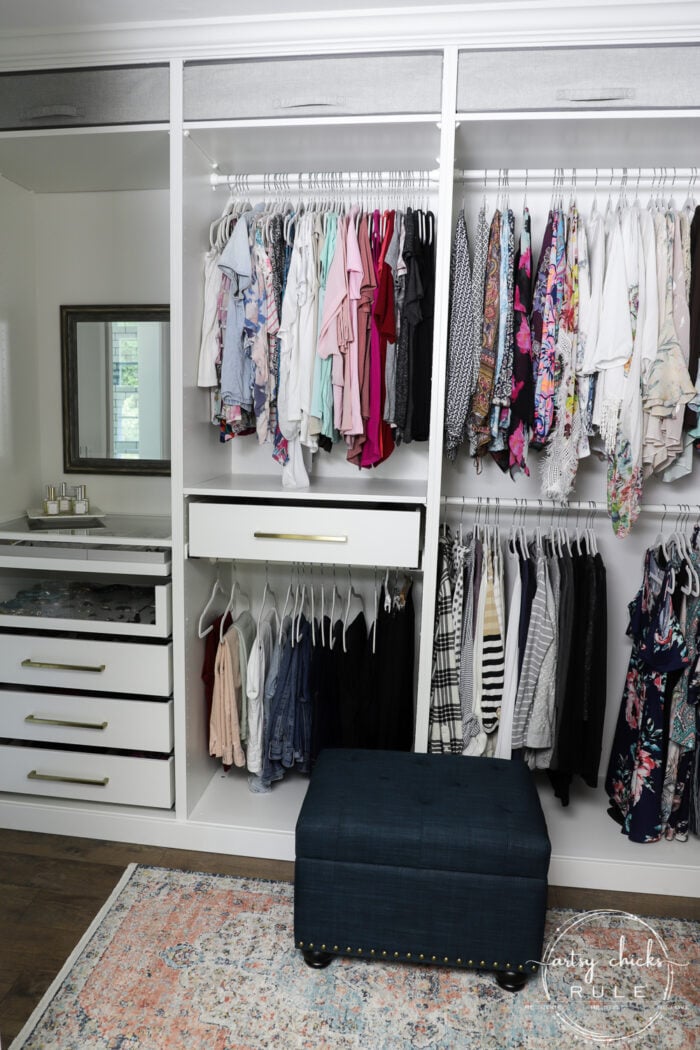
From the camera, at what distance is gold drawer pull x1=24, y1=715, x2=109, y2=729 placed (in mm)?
2332

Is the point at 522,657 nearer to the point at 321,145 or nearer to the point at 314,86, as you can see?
the point at 321,145

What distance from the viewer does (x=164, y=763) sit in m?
2.33

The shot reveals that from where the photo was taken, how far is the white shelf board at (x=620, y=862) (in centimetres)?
217

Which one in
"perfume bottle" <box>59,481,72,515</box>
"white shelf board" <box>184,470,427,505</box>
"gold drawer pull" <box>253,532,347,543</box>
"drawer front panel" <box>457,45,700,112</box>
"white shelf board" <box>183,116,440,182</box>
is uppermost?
"drawer front panel" <box>457,45,700,112</box>

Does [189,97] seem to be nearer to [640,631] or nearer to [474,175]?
[474,175]

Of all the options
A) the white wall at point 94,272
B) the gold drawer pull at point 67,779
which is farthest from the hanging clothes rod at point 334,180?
the gold drawer pull at point 67,779

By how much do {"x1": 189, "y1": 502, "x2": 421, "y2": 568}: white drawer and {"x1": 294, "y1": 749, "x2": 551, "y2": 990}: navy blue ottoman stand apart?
0.71 m

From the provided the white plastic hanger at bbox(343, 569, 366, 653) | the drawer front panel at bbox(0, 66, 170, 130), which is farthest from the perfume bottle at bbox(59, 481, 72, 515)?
the drawer front panel at bbox(0, 66, 170, 130)

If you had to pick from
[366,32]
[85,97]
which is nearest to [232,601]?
[85,97]

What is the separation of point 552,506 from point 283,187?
1.44 metres

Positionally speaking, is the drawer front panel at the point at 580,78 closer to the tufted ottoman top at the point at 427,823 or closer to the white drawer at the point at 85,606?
the white drawer at the point at 85,606

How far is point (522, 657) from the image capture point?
2.29 m

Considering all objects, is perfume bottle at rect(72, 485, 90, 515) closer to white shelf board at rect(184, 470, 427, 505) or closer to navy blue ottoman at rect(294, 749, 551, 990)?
white shelf board at rect(184, 470, 427, 505)

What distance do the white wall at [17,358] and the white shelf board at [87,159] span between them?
0.13 m
